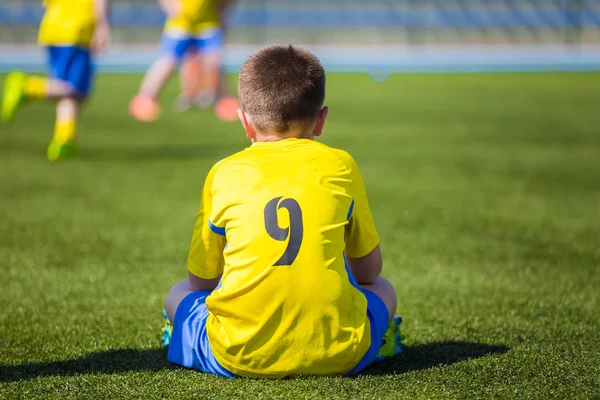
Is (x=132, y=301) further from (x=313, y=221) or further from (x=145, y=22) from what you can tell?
(x=145, y=22)

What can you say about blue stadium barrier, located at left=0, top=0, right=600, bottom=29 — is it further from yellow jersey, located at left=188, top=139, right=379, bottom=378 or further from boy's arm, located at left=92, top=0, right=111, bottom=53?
yellow jersey, located at left=188, top=139, right=379, bottom=378

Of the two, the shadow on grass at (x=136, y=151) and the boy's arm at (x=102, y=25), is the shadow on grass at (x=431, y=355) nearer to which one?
the boy's arm at (x=102, y=25)

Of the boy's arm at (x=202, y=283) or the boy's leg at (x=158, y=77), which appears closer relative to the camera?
the boy's arm at (x=202, y=283)

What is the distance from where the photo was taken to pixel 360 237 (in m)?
2.51

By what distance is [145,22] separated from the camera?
1036 inches

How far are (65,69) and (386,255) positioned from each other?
4.16 metres

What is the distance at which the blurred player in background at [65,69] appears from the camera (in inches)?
290

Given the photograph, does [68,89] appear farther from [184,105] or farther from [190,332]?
[184,105]

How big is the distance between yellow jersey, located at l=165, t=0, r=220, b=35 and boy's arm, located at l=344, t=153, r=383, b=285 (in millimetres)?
7920

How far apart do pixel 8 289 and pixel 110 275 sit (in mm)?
496

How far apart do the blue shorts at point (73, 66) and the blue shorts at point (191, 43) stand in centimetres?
238

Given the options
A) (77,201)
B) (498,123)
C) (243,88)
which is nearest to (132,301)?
(243,88)

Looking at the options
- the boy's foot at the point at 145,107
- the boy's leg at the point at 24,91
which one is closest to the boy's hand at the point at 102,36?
the boy's leg at the point at 24,91

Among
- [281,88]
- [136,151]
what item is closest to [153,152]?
[136,151]
